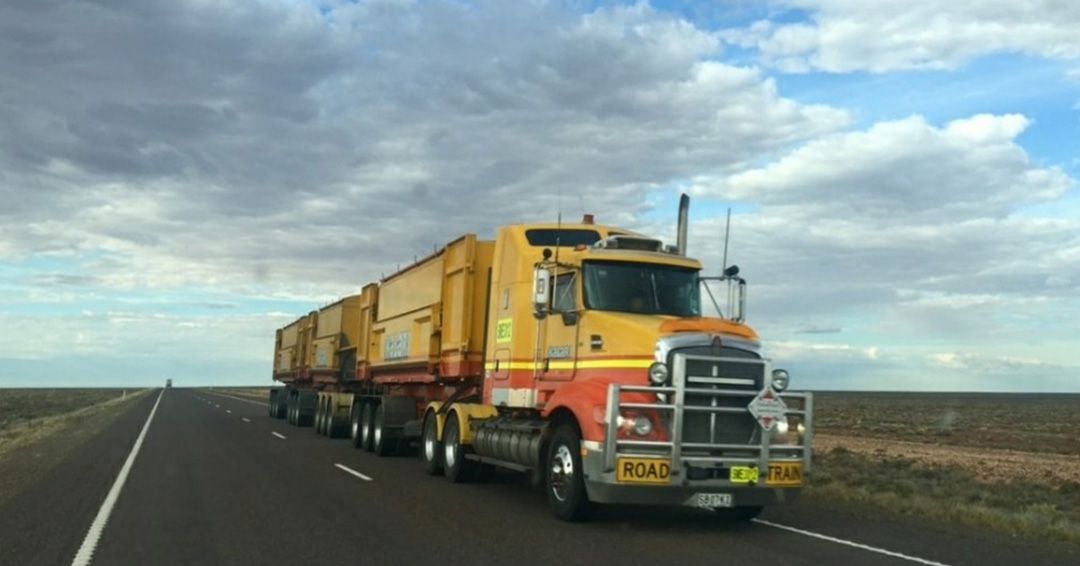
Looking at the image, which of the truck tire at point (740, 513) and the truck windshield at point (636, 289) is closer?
the truck tire at point (740, 513)

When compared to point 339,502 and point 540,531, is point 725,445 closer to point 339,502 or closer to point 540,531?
point 540,531

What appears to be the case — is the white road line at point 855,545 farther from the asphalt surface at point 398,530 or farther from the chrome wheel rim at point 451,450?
the chrome wheel rim at point 451,450

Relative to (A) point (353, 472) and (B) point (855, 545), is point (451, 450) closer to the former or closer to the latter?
(A) point (353, 472)

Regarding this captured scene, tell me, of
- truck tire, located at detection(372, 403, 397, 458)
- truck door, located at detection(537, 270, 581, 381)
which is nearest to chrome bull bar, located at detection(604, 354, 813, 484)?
truck door, located at detection(537, 270, 581, 381)

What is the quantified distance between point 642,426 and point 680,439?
0.44 m

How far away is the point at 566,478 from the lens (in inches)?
451

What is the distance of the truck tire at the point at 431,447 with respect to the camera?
1680cm

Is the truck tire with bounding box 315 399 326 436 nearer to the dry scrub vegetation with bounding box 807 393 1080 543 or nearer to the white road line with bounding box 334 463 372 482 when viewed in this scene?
the white road line with bounding box 334 463 372 482

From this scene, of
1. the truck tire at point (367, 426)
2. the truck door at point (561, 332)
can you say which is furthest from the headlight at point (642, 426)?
the truck tire at point (367, 426)

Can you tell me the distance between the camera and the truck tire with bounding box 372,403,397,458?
2067cm

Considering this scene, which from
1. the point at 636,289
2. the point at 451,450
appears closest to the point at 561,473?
the point at 636,289

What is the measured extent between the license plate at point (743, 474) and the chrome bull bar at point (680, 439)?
6cm

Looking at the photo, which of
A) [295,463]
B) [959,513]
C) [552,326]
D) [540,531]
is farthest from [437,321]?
[959,513]

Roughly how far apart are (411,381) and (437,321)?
236cm
